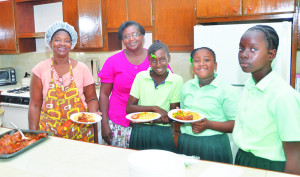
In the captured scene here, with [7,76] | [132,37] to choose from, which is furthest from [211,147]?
[7,76]

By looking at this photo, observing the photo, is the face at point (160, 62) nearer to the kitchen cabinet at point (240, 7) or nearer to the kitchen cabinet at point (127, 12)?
the kitchen cabinet at point (240, 7)

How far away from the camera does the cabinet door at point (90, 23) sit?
3.24 meters

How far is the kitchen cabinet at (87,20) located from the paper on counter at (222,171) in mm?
2517

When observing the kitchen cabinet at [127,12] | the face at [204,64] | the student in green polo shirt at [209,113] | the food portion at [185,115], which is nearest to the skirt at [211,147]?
the student in green polo shirt at [209,113]

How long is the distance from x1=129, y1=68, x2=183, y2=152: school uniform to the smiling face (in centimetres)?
62

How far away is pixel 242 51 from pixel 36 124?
4.85 feet

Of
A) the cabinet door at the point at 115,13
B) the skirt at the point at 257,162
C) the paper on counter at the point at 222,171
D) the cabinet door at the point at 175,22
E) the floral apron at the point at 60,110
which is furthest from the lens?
the cabinet door at the point at 115,13

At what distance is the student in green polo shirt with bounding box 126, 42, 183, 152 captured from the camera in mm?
1791

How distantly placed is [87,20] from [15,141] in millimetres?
2129

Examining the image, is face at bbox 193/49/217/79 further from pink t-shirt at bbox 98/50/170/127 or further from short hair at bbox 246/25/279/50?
pink t-shirt at bbox 98/50/170/127

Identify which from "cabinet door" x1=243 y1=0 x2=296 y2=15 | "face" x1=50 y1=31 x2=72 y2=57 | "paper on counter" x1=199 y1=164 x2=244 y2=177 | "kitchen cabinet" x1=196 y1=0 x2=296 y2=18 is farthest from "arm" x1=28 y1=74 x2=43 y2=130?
"cabinet door" x1=243 y1=0 x2=296 y2=15

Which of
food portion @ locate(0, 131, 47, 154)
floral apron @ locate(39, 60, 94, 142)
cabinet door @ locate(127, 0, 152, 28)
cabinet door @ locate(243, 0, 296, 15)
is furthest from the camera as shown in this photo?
cabinet door @ locate(127, 0, 152, 28)

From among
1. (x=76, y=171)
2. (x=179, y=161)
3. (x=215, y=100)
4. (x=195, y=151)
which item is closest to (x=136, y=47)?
(x=215, y=100)

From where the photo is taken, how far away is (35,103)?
194 centimetres
